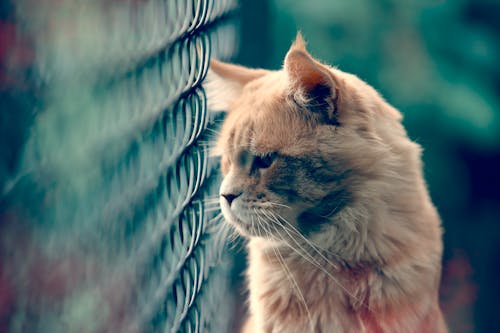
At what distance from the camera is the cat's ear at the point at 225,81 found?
4.90 feet

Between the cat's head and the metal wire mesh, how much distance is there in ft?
0.47

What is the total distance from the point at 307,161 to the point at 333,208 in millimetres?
133

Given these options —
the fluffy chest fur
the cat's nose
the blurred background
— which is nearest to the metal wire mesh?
the cat's nose

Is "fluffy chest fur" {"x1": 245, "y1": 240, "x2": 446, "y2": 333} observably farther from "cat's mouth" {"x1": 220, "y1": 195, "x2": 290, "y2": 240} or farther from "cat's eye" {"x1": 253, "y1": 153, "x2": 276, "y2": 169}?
"cat's eye" {"x1": 253, "y1": 153, "x2": 276, "y2": 169}

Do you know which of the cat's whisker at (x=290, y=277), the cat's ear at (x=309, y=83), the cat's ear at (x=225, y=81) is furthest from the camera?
the cat's ear at (x=225, y=81)

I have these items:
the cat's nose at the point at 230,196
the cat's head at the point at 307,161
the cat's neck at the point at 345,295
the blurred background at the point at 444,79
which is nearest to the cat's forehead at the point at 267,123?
the cat's head at the point at 307,161

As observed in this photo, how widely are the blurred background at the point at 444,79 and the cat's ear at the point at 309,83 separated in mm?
944

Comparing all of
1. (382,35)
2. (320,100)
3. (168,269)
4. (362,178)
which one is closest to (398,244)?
(362,178)

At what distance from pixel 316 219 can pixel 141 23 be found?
2.11ft

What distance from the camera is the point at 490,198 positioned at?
2283 millimetres

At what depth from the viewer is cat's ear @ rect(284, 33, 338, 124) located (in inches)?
46.1

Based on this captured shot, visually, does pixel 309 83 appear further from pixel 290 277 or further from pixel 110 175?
pixel 110 175

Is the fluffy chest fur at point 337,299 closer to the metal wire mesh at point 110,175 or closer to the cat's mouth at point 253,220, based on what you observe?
the cat's mouth at point 253,220

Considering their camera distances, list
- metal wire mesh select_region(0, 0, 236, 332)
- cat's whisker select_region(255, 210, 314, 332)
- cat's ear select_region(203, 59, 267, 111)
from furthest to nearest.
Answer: cat's ear select_region(203, 59, 267, 111) → cat's whisker select_region(255, 210, 314, 332) → metal wire mesh select_region(0, 0, 236, 332)
